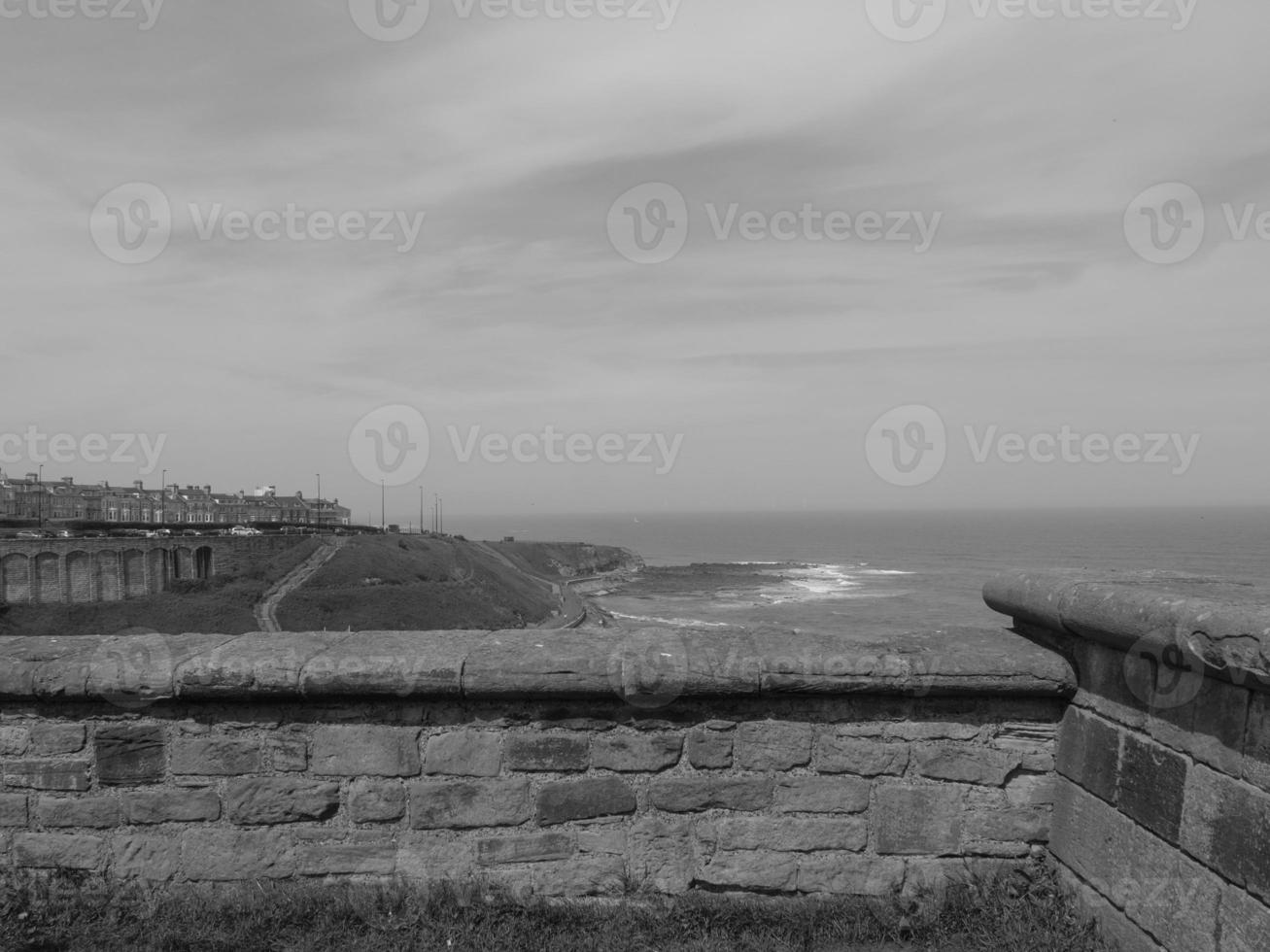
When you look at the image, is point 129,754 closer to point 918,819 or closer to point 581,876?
point 581,876

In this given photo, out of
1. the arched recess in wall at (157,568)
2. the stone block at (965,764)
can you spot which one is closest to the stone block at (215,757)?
the stone block at (965,764)

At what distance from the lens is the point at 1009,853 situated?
3652 millimetres

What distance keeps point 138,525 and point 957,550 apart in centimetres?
11424

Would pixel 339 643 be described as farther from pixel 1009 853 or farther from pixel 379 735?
pixel 1009 853

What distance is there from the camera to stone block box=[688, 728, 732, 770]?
3.63 metres

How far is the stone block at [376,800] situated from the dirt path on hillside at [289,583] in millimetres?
57712

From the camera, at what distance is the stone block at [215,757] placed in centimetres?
366

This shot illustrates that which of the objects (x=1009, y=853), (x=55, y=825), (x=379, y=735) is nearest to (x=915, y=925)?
(x=1009, y=853)

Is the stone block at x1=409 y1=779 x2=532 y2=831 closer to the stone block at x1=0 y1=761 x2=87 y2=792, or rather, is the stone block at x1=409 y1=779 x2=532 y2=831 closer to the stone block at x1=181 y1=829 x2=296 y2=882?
the stone block at x1=181 y1=829 x2=296 y2=882

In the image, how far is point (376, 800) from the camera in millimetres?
3645

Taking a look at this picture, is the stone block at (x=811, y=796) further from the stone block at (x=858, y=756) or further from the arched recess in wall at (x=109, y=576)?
the arched recess in wall at (x=109, y=576)

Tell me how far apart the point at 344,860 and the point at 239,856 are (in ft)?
1.45

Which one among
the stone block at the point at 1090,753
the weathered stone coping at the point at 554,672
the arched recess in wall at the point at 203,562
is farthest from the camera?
the arched recess in wall at the point at 203,562

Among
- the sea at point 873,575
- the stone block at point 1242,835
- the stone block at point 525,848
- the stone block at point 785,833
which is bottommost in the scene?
the sea at point 873,575
